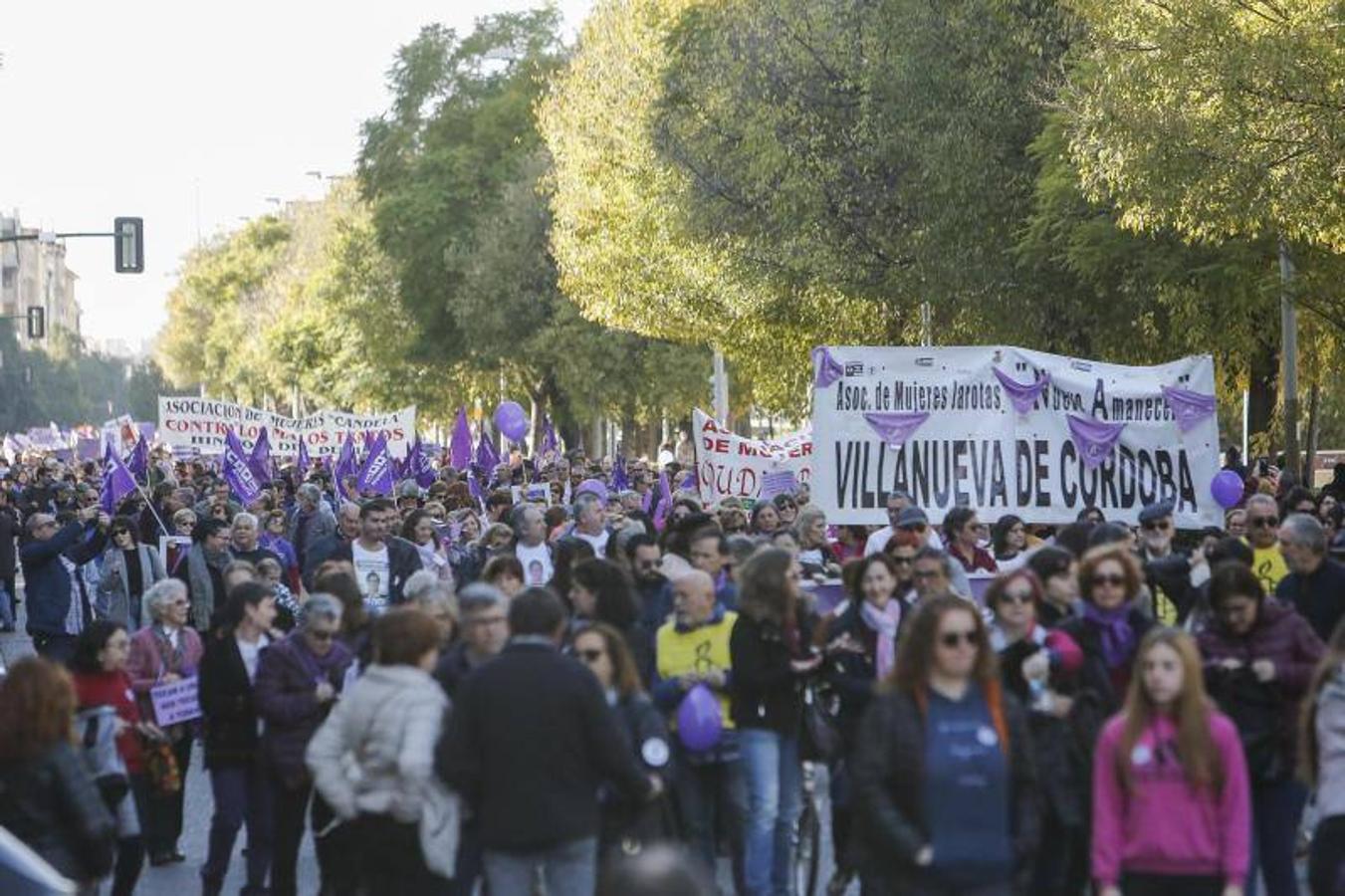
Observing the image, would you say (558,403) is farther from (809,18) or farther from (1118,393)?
(1118,393)

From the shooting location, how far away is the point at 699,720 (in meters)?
10.2

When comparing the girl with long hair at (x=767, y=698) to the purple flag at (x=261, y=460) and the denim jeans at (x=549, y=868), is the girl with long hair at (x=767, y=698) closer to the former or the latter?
the denim jeans at (x=549, y=868)

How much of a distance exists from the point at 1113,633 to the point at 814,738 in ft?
5.02

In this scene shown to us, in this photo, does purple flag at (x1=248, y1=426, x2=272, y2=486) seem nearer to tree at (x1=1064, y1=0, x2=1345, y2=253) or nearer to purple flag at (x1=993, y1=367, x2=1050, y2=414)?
tree at (x1=1064, y1=0, x2=1345, y2=253)

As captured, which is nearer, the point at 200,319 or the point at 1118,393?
the point at 1118,393

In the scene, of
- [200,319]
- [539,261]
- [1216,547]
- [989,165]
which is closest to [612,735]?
[1216,547]

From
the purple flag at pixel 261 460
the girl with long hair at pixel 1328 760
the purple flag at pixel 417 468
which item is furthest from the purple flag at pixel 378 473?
the girl with long hair at pixel 1328 760

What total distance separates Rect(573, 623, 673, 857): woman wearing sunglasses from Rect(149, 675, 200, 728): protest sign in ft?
10.1

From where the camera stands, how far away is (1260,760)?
9.59m

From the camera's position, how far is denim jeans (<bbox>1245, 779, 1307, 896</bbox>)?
378 inches

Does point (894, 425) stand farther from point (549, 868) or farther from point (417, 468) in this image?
point (417, 468)

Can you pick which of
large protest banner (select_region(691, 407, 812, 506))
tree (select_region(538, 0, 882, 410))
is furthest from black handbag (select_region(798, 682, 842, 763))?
tree (select_region(538, 0, 882, 410))

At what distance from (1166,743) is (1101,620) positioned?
200cm

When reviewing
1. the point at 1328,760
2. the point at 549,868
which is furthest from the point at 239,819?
the point at 1328,760
